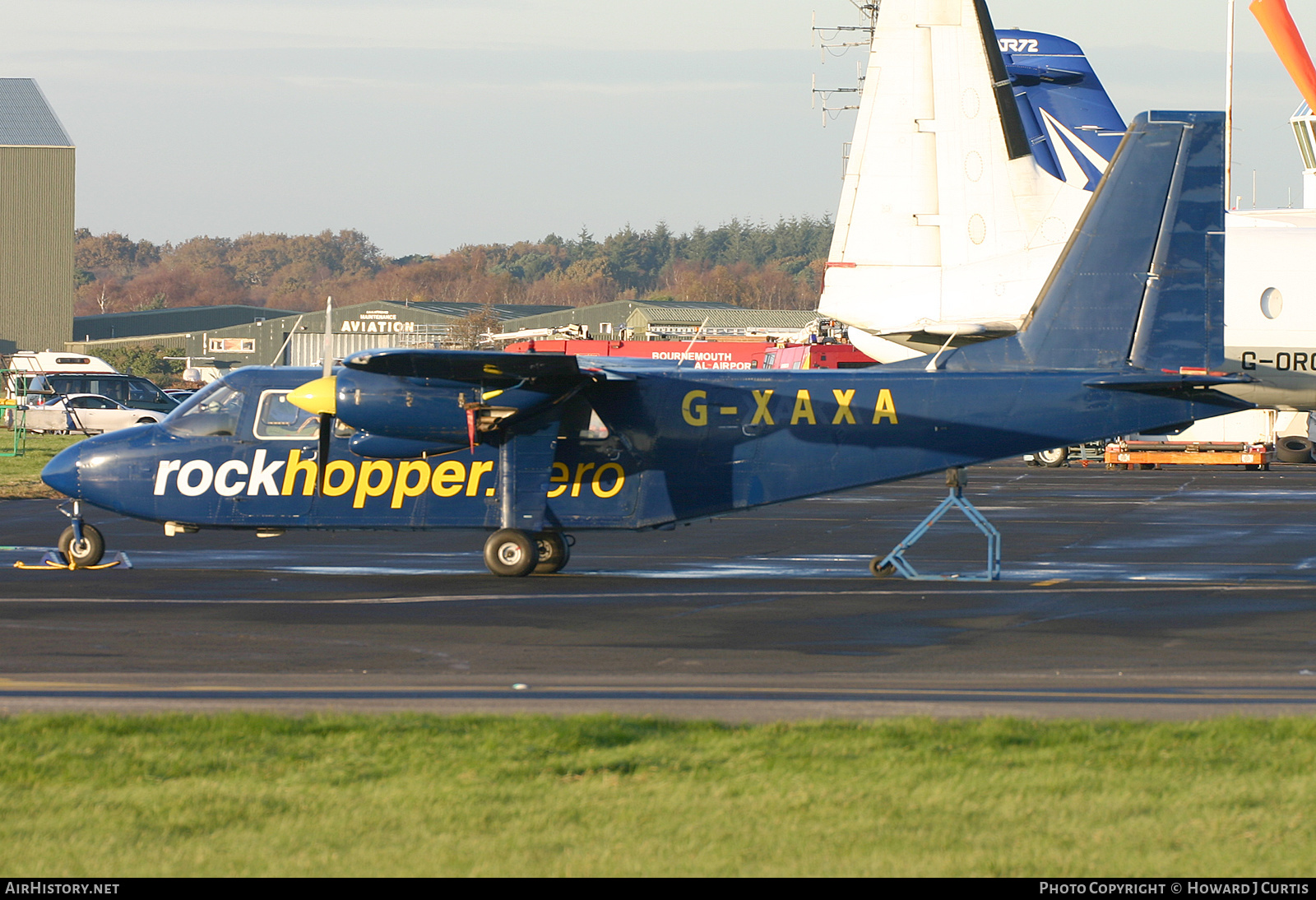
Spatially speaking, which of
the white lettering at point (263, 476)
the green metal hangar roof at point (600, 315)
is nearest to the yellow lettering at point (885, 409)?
the white lettering at point (263, 476)

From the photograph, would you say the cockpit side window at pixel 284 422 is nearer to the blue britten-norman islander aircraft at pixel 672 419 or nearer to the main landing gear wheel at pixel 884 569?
the blue britten-norman islander aircraft at pixel 672 419

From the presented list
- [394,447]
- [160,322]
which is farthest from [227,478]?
[160,322]

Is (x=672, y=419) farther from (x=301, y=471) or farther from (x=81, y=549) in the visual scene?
(x=81, y=549)

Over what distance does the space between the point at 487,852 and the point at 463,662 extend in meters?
5.60

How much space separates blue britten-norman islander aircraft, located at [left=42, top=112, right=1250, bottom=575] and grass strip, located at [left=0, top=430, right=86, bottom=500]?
19.1ft

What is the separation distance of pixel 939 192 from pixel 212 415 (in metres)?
22.5

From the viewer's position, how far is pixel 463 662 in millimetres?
11984

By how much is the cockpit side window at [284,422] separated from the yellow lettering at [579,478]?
139 inches

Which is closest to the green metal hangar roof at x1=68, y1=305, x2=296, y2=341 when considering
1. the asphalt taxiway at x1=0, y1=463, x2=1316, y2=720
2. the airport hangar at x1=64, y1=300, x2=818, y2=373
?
the airport hangar at x1=64, y1=300, x2=818, y2=373

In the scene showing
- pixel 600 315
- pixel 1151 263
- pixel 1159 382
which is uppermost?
pixel 600 315

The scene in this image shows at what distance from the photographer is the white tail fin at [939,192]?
35250 mm

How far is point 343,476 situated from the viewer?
18.5 meters

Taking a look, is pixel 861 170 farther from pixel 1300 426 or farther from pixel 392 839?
pixel 392 839

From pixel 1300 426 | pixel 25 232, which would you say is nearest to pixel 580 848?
pixel 1300 426
